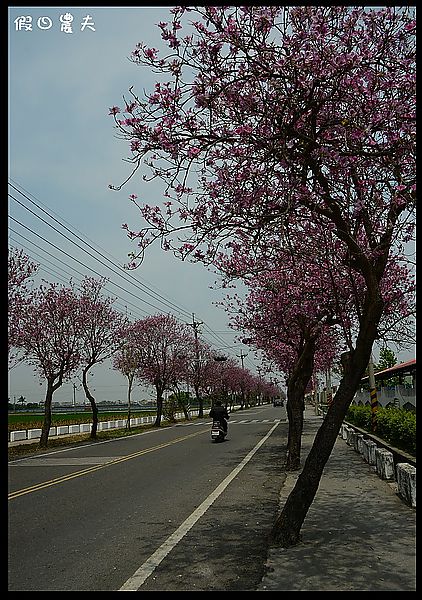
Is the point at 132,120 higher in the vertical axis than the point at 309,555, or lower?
higher

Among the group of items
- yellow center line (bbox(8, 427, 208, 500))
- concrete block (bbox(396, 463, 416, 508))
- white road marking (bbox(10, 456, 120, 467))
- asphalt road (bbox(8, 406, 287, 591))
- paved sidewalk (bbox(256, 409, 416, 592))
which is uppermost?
concrete block (bbox(396, 463, 416, 508))

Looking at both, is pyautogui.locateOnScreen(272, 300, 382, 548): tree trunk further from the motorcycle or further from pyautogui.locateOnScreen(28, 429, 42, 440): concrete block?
pyautogui.locateOnScreen(28, 429, 42, 440): concrete block

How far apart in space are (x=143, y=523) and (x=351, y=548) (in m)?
3.59

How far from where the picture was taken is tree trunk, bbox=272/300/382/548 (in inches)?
331

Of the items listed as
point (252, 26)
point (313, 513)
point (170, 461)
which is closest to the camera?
point (252, 26)

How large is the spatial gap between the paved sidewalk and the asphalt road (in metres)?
0.39

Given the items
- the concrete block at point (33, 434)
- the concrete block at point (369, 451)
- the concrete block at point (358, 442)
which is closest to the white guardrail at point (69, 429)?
the concrete block at point (33, 434)

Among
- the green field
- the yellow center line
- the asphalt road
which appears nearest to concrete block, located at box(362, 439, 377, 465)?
the asphalt road

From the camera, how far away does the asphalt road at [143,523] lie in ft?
24.0

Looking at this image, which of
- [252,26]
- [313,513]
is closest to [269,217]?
[252,26]

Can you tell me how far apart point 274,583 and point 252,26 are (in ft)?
19.0

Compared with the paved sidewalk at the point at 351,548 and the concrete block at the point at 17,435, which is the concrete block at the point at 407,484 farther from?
the concrete block at the point at 17,435

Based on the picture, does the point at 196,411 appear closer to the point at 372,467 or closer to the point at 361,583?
the point at 372,467

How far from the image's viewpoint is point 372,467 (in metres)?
16.1
